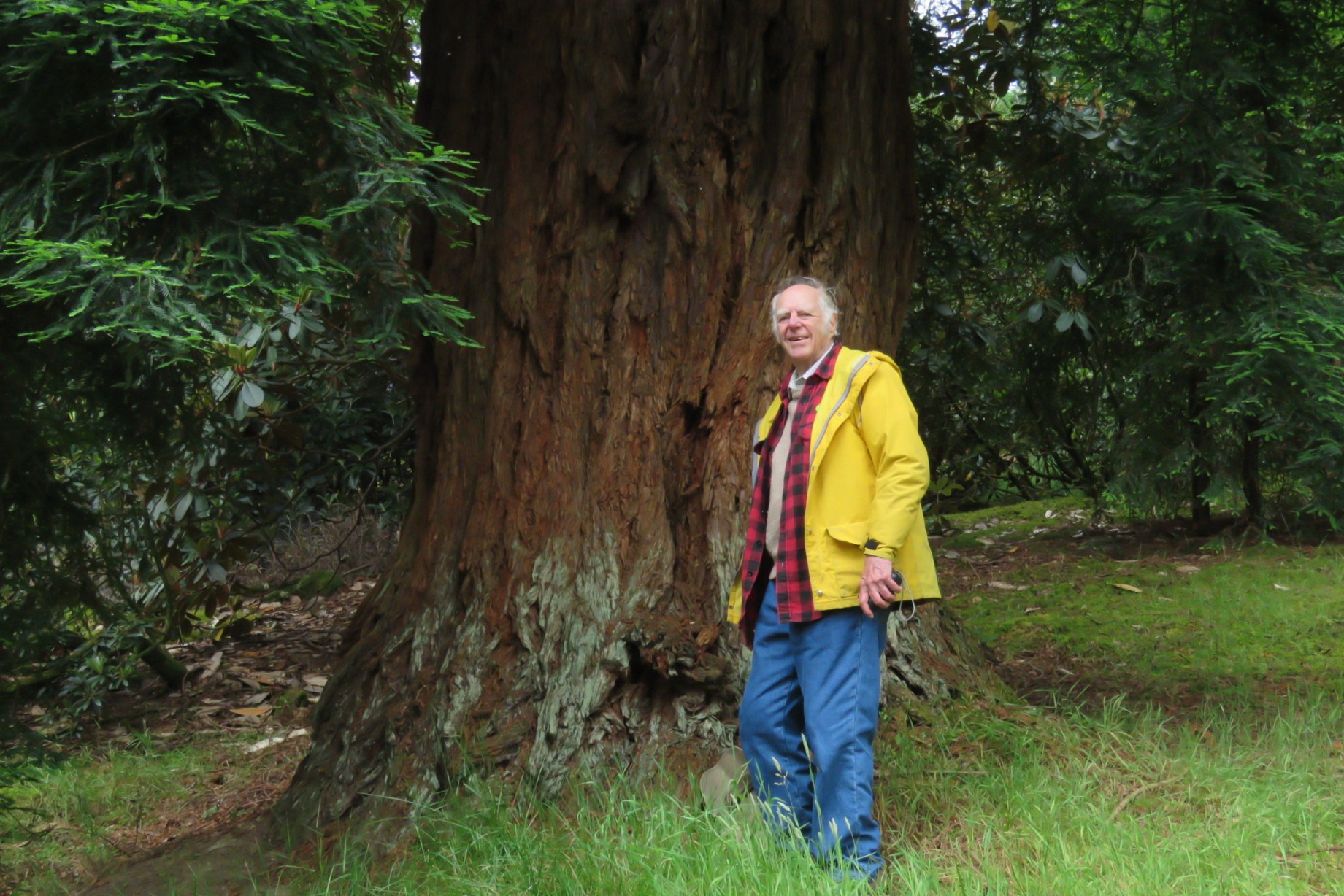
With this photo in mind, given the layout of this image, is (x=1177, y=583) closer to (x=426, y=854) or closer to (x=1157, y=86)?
(x=1157, y=86)

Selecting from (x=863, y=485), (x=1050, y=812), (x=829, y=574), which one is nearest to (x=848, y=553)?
(x=829, y=574)

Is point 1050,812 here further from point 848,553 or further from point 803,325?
point 803,325

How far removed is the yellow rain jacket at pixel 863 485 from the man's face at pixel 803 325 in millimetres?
124

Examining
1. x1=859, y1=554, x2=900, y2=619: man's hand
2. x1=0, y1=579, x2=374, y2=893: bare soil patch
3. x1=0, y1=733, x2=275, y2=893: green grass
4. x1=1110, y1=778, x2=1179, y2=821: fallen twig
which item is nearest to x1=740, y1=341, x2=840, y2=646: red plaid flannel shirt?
x1=859, y1=554, x2=900, y2=619: man's hand

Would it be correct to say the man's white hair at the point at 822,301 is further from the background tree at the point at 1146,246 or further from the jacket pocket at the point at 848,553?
the background tree at the point at 1146,246

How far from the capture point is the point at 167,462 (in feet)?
17.4

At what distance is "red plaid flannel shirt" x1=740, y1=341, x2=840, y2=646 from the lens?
3.62 m

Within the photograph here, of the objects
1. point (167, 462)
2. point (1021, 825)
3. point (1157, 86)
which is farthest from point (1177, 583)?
point (167, 462)

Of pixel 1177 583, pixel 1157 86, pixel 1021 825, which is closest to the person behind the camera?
pixel 1021 825

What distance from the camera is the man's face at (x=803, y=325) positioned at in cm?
377

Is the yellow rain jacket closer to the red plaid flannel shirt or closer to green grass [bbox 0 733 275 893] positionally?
the red plaid flannel shirt

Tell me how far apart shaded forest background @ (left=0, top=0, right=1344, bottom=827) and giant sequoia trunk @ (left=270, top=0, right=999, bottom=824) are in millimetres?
443

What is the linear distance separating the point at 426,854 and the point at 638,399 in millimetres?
1869

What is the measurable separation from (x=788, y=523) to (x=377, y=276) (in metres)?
1.43
